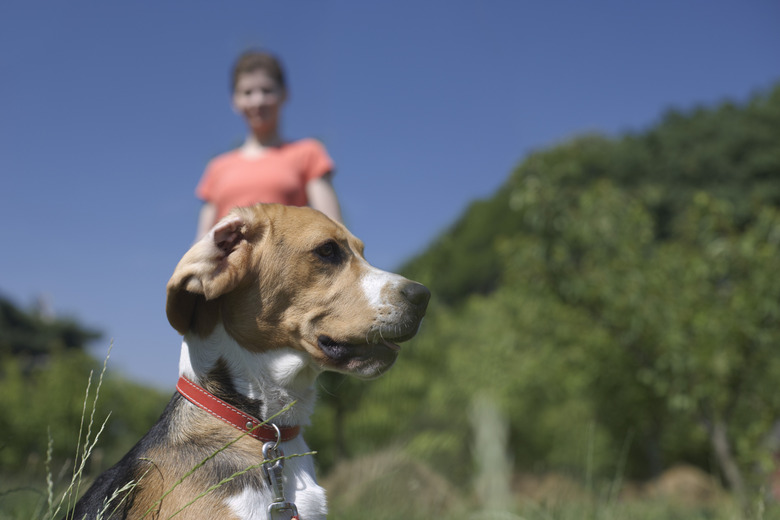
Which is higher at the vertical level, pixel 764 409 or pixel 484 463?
pixel 484 463

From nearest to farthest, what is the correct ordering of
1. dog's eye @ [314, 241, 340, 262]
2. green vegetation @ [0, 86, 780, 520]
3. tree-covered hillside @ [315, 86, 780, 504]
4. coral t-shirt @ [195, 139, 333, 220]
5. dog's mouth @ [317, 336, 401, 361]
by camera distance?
dog's mouth @ [317, 336, 401, 361]
dog's eye @ [314, 241, 340, 262]
coral t-shirt @ [195, 139, 333, 220]
green vegetation @ [0, 86, 780, 520]
tree-covered hillside @ [315, 86, 780, 504]

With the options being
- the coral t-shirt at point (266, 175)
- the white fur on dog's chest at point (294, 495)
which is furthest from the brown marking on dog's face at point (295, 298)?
the coral t-shirt at point (266, 175)

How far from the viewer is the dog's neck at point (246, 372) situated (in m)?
2.61

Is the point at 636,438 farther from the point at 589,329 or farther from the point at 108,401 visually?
the point at 108,401

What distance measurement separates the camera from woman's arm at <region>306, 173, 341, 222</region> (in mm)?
4145

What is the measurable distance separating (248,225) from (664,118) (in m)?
40.6

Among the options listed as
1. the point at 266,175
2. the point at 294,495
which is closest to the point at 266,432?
the point at 294,495

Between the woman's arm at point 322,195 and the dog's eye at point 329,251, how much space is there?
46.5 inches

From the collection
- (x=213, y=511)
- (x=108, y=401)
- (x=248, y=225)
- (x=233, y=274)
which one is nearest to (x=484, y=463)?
(x=213, y=511)

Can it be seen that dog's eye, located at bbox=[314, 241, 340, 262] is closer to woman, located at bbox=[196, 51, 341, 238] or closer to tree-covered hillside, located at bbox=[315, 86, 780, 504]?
tree-covered hillside, located at bbox=[315, 86, 780, 504]

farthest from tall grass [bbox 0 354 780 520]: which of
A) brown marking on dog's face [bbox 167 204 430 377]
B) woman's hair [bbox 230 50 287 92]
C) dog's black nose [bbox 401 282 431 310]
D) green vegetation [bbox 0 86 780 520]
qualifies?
woman's hair [bbox 230 50 287 92]

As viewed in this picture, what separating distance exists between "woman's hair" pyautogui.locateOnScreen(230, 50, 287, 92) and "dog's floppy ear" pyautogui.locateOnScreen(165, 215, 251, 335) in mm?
2135

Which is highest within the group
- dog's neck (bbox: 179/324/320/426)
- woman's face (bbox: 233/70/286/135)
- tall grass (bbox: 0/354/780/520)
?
woman's face (bbox: 233/70/286/135)

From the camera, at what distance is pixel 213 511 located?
2.22 m
